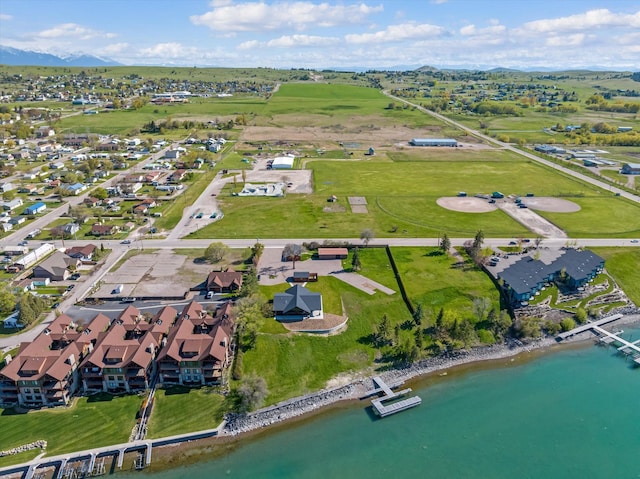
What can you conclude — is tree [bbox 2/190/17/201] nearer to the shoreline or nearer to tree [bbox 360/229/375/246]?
tree [bbox 360/229/375/246]

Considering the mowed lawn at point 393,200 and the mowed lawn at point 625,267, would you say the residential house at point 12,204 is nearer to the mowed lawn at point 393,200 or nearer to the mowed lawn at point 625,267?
the mowed lawn at point 393,200

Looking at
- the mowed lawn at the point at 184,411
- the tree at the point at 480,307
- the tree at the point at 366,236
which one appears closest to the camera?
the mowed lawn at the point at 184,411

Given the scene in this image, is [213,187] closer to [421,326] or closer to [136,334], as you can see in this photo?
[136,334]

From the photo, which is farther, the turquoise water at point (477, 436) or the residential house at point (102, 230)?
the residential house at point (102, 230)

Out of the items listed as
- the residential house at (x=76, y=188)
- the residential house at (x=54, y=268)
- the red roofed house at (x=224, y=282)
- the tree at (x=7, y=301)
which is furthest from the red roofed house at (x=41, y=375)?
the residential house at (x=76, y=188)

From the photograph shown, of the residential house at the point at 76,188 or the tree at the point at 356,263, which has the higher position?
the residential house at the point at 76,188

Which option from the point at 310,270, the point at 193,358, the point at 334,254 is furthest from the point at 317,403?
the point at 334,254

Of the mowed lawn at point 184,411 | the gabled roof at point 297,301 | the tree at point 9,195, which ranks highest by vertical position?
the tree at point 9,195
